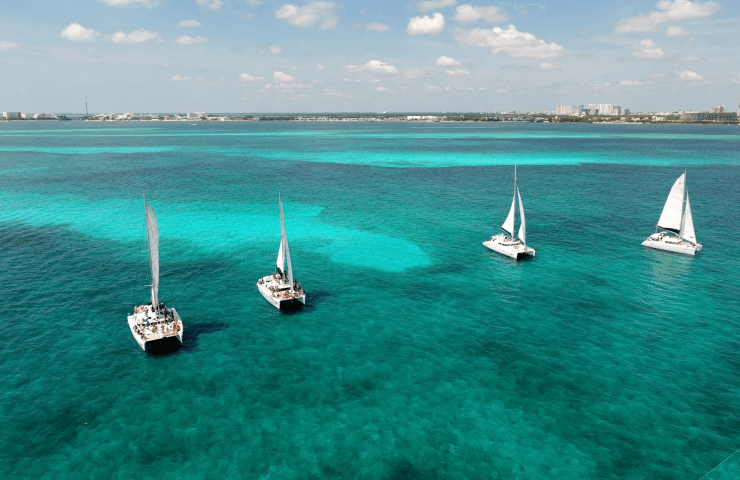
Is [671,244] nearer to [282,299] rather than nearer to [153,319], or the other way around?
[282,299]

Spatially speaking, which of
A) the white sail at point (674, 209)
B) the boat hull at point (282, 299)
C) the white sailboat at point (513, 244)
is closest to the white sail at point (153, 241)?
the boat hull at point (282, 299)

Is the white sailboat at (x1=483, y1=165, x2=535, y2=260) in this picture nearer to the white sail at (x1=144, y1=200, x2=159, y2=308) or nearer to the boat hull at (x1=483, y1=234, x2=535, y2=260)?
the boat hull at (x1=483, y1=234, x2=535, y2=260)

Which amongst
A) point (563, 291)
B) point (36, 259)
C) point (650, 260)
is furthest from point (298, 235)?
point (650, 260)

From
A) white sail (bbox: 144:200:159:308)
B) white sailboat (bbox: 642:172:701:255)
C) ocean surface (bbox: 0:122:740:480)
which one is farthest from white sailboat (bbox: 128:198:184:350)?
white sailboat (bbox: 642:172:701:255)

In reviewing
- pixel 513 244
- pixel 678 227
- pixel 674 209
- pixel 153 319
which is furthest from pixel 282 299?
pixel 678 227

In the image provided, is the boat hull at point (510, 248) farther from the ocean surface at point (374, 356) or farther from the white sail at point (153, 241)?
the white sail at point (153, 241)

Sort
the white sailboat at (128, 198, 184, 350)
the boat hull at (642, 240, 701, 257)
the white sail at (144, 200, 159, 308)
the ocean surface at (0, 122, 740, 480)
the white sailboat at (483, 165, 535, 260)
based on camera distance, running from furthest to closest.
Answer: the boat hull at (642, 240, 701, 257) < the white sailboat at (483, 165, 535, 260) < the white sailboat at (128, 198, 184, 350) < the white sail at (144, 200, 159, 308) < the ocean surface at (0, 122, 740, 480)

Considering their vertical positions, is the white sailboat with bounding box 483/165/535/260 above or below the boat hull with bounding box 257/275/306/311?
above

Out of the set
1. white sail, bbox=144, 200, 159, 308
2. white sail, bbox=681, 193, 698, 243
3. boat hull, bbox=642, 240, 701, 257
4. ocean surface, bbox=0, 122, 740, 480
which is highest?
white sail, bbox=144, 200, 159, 308
